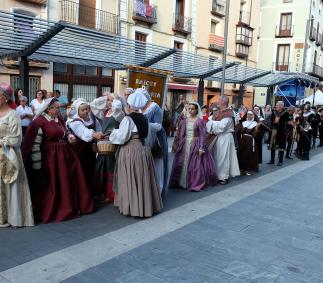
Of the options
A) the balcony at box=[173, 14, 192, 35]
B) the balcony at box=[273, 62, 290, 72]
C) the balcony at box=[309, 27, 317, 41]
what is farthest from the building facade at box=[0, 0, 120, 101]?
the balcony at box=[309, 27, 317, 41]

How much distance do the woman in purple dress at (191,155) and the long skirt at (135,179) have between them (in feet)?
5.83

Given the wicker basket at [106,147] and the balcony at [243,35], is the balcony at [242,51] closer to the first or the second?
the balcony at [243,35]

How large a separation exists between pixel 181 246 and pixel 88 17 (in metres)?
13.2

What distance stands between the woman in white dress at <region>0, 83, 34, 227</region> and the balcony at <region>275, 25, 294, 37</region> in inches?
1393

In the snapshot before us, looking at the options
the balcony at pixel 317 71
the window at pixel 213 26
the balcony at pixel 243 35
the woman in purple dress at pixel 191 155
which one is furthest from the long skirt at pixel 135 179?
the balcony at pixel 317 71

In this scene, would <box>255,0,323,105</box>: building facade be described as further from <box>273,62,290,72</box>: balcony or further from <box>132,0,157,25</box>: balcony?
<box>132,0,157,25</box>: balcony

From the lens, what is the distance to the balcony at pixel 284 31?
35188mm

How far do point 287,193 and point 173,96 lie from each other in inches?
560

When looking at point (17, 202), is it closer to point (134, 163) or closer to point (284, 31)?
point (134, 163)

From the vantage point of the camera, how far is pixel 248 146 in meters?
8.05

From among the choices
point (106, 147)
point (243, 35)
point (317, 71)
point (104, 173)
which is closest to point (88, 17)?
point (104, 173)

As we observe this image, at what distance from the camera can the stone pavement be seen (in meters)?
3.37

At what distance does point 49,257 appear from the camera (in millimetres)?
3570

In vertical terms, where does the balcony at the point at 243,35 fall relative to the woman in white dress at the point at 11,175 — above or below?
above
